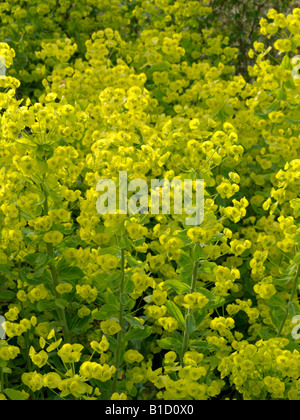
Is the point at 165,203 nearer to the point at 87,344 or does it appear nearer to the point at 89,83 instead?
the point at 87,344

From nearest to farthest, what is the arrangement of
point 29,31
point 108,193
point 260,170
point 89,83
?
point 108,193 < point 89,83 < point 260,170 < point 29,31

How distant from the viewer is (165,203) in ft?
6.98

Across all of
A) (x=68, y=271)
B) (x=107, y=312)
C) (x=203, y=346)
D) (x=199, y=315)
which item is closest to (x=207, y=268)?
(x=199, y=315)

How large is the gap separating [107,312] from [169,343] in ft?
0.85

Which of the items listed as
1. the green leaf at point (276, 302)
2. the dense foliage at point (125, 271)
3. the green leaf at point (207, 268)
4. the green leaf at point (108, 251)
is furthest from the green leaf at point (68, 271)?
the green leaf at point (276, 302)

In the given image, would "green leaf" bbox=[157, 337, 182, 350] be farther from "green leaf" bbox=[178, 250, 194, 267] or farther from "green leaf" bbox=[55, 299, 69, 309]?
"green leaf" bbox=[55, 299, 69, 309]

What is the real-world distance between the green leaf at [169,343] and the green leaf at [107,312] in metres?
0.20

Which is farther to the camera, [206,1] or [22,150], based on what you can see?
[206,1]

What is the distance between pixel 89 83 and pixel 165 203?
1.56 m

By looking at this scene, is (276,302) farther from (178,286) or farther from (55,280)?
(55,280)

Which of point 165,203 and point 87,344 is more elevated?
point 165,203

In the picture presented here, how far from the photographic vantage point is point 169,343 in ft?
7.09

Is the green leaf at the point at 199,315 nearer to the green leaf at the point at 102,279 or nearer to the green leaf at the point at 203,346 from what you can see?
the green leaf at the point at 203,346
